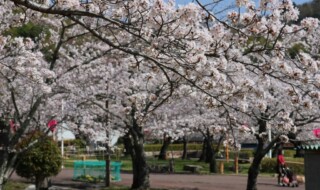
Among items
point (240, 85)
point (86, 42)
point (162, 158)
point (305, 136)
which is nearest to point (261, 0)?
point (240, 85)

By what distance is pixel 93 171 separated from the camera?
70.6 feet

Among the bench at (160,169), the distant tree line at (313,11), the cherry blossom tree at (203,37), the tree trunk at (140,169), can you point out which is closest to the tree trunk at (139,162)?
the tree trunk at (140,169)

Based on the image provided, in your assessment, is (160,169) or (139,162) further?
(160,169)

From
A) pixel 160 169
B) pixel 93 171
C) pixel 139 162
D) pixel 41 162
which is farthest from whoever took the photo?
pixel 160 169

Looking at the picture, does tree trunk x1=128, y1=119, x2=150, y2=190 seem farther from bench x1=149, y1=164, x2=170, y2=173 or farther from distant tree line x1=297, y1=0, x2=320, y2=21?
bench x1=149, y1=164, x2=170, y2=173

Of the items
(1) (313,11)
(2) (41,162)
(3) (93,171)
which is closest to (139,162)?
(2) (41,162)

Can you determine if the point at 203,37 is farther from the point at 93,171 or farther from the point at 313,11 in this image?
the point at 93,171

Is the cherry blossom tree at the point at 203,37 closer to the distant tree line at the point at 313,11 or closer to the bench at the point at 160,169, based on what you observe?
the distant tree line at the point at 313,11

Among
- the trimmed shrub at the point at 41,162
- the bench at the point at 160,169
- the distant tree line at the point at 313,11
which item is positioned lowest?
the bench at the point at 160,169

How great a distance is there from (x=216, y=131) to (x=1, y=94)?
24.2 ft

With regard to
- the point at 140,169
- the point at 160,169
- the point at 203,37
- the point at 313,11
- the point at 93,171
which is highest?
the point at 313,11

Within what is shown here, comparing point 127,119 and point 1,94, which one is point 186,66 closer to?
point 1,94

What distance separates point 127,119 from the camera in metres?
14.7

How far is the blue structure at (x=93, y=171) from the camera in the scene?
68.8 ft
